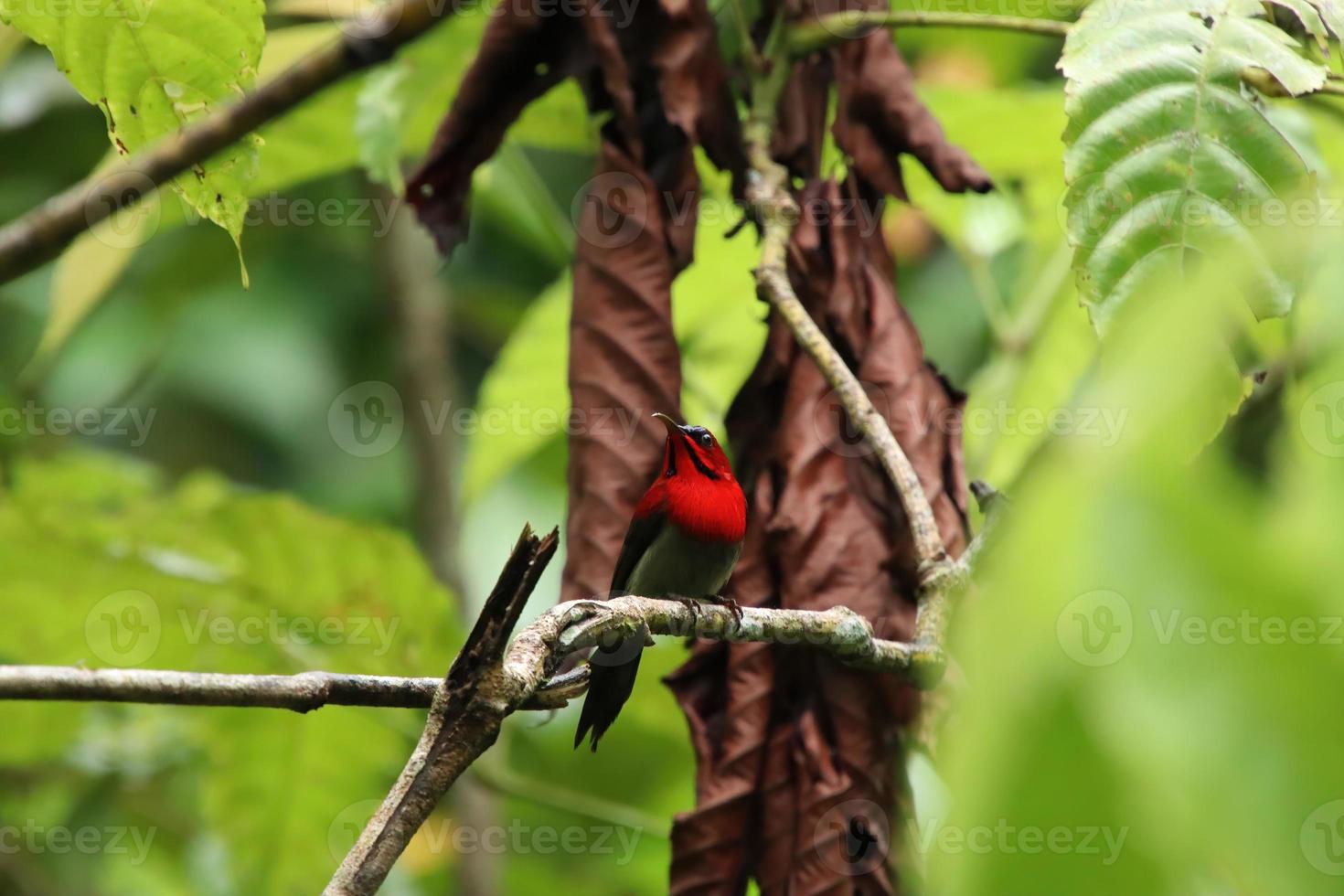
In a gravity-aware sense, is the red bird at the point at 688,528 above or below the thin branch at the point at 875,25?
below

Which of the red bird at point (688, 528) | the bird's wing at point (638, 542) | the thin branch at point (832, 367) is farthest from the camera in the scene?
the red bird at point (688, 528)

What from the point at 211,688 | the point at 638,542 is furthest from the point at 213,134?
the point at 638,542

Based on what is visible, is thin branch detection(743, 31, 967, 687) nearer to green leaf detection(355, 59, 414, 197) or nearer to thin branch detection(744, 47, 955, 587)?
thin branch detection(744, 47, 955, 587)

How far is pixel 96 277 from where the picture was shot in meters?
2.94

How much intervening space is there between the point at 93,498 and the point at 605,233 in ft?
8.04

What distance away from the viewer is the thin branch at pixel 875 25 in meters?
2.28

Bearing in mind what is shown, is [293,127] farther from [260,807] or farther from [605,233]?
[260,807]

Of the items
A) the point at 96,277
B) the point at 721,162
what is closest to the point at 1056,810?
the point at 721,162

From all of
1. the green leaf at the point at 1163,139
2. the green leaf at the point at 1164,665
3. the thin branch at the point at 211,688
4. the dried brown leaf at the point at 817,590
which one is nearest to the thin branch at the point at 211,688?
the thin branch at the point at 211,688

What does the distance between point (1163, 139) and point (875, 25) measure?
738mm

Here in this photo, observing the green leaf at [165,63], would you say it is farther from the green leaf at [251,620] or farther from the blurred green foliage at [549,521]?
the green leaf at [251,620]

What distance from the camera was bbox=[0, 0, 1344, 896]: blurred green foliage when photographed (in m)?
0.38

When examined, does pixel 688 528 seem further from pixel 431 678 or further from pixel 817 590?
pixel 431 678

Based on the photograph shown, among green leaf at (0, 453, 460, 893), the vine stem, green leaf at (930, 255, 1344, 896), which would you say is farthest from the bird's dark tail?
green leaf at (930, 255, 1344, 896)
